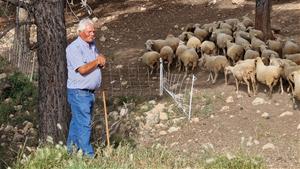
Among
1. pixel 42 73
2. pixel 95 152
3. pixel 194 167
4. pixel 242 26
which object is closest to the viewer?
pixel 194 167

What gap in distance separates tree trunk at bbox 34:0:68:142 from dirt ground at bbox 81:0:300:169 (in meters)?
1.39

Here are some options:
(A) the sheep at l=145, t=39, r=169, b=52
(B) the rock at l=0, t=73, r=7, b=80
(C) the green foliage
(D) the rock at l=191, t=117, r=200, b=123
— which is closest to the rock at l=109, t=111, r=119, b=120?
(D) the rock at l=191, t=117, r=200, b=123

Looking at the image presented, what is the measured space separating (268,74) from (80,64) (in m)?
3.24

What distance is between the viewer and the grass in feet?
18.2

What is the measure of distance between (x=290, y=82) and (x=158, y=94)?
7.42ft

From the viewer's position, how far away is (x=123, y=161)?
593 centimetres

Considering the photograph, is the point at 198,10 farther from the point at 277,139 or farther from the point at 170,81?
the point at 277,139

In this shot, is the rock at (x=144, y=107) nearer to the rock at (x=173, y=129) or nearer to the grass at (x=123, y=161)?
the rock at (x=173, y=129)

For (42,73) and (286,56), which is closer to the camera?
(42,73)

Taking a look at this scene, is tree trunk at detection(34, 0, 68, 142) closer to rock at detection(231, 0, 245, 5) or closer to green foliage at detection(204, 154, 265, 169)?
green foliage at detection(204, 154, 265, 169)

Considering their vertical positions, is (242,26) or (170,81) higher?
(242,26)

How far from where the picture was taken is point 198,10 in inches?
624

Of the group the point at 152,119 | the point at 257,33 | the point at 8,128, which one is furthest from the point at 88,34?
the point at 257,33

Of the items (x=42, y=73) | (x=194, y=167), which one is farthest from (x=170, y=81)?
(x=194, y=167)
